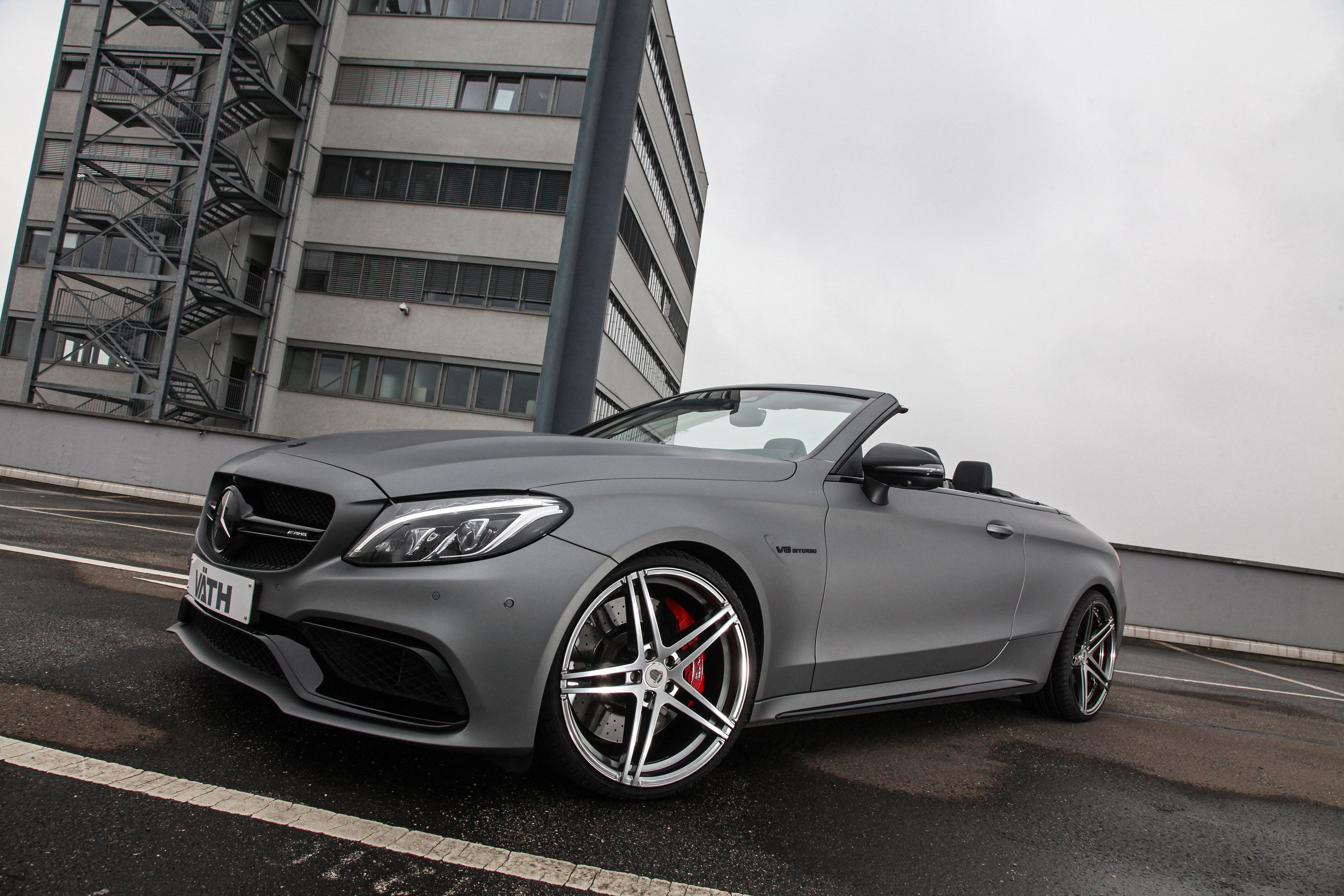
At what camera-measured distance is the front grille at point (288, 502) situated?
217 centimetres

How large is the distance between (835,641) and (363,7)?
28.2 metres

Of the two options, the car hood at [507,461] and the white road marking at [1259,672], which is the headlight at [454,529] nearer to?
the car hood at [507,461]

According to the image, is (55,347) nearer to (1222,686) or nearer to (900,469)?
(900,469)

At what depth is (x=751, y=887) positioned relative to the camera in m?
→ 1.84

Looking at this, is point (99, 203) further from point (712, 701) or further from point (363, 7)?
point (712, 701)

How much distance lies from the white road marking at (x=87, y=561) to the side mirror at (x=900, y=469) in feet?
13.8

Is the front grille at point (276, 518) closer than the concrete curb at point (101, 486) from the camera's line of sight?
Yes

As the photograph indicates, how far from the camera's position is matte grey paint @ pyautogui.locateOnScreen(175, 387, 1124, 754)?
6.48ft

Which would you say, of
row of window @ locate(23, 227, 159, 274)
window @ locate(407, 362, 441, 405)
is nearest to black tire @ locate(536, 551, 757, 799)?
window @ locate(407, 362, 441, 405)

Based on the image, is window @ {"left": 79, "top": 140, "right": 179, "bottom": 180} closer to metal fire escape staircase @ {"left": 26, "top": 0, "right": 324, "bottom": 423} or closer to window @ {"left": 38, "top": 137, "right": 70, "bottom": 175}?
metal fire escape staircase @ {"left": 26, "top": 0, "right": 324, "bottom": 423}

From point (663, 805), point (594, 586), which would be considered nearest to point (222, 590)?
point (594, 586)

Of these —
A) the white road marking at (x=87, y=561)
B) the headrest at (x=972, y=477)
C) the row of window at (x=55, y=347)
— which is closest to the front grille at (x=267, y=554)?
the headrest at (x=972, y=477)

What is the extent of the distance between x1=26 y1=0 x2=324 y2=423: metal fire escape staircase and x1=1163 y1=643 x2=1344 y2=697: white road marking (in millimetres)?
22905

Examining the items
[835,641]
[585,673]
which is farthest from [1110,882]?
[585,673]
